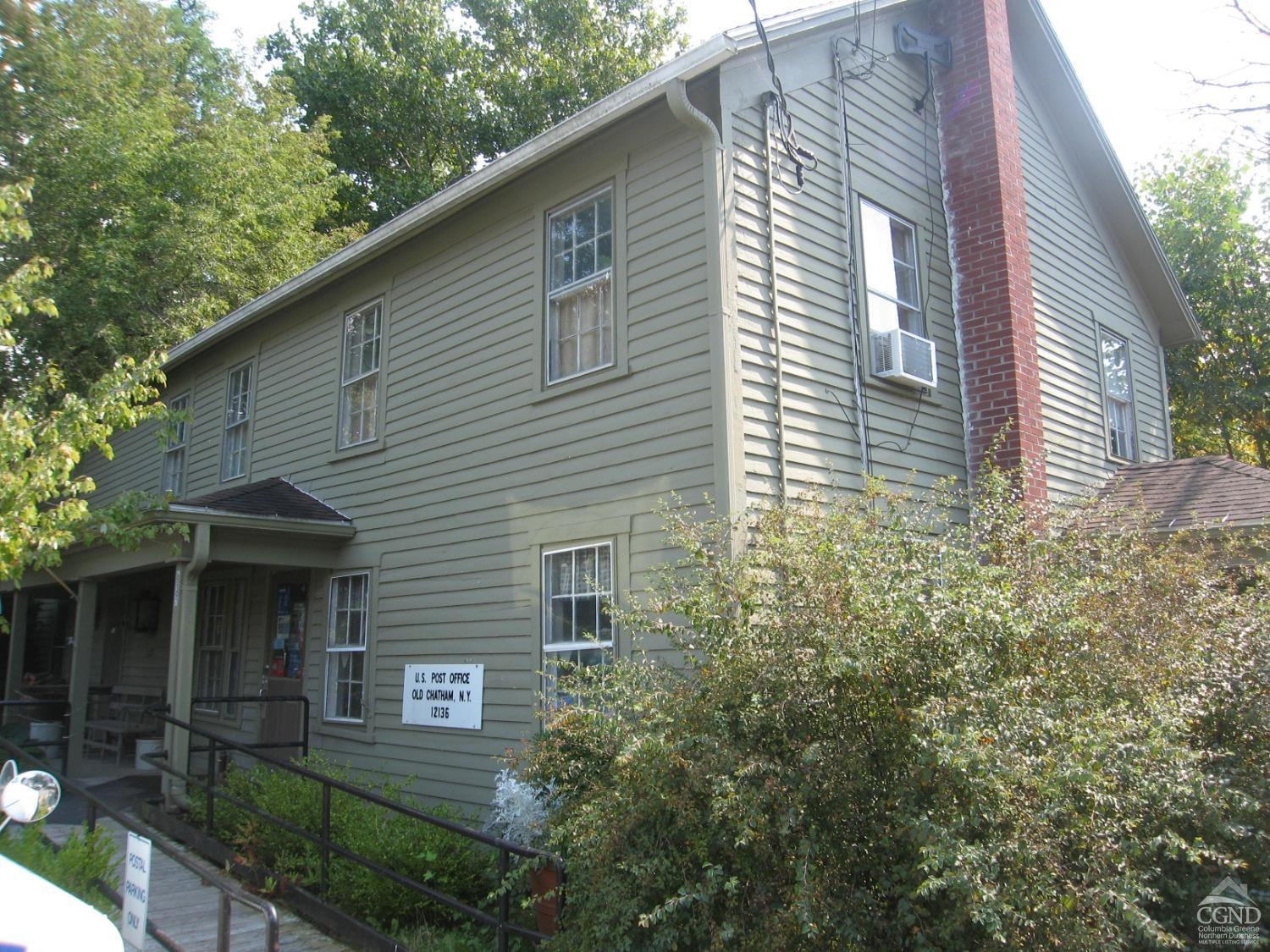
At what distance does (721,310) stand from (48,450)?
513 cm

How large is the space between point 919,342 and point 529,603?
4.16m

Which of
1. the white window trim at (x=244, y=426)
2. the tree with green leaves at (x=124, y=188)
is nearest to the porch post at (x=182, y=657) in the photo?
the white window trim at (x=244, y=426)

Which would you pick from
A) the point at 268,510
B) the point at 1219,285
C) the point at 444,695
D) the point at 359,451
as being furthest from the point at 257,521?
the point at 1219,285

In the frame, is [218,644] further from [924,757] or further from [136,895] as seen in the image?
[924,757]

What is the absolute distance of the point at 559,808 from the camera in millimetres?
5715

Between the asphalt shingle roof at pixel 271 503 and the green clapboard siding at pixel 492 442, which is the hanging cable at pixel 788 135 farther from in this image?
the asphalt shingle roof at pixel 271 503

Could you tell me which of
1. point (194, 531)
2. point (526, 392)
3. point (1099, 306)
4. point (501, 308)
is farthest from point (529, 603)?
point (1099, 306)

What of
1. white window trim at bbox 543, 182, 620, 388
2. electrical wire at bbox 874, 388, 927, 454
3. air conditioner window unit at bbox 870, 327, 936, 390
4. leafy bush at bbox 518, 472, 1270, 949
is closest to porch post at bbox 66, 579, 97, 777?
white window trim at bbox 543, 182, 620, 388

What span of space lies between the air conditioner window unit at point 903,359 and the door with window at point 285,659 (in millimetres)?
7239

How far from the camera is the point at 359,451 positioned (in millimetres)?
11352

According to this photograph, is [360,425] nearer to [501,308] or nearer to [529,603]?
[501,308]

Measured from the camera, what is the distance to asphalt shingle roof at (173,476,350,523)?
10641 millimetres

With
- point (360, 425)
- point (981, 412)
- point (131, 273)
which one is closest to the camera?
point (981, 412)

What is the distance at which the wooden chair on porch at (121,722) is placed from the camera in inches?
556
